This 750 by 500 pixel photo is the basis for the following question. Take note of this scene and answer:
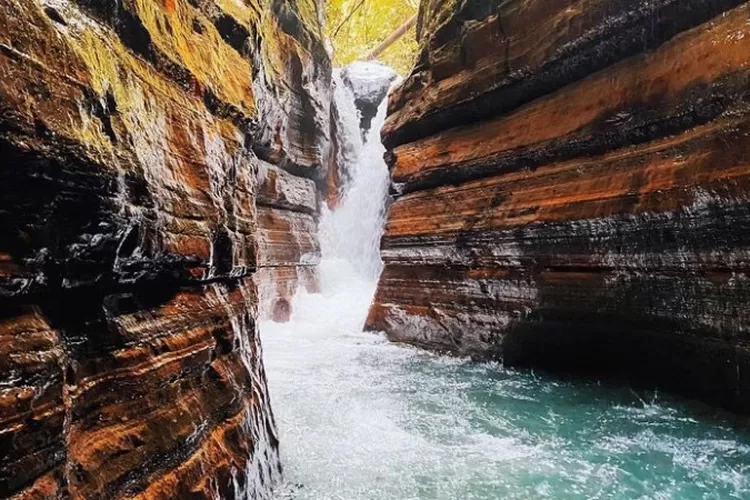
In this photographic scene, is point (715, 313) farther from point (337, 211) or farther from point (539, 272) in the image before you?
point (337, 211)

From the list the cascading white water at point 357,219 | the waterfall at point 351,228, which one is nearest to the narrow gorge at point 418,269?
the waterfall at point 351,228

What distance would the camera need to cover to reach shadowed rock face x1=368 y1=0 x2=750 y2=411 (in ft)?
16.0

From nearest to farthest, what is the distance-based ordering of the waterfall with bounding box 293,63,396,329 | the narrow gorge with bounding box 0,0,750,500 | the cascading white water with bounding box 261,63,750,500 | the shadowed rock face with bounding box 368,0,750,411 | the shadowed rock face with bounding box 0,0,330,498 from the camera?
the shadowed rock face with bounding box 0,0,330,498
the narrow gorge with bounding box 0,0,750,500
the cascading white water with bounding box 261,63,750,500
the shadowed rock face with bounding box 368,0,750,411
the waterfall with bounding box 293,63,396,329

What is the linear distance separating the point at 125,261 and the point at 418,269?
6802mm

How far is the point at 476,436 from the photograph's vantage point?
4.68m

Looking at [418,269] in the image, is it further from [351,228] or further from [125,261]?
[351,228]

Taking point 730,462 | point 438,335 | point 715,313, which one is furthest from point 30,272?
point 438,335

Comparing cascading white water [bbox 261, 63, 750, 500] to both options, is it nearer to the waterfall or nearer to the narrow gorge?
the narrow gorge

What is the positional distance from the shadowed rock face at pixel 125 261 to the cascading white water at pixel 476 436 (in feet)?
3.05

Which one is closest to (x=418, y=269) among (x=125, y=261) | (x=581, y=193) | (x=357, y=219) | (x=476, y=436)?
(x=581, y=193)

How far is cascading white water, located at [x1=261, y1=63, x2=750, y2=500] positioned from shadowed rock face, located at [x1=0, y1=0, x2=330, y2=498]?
3.05 ft

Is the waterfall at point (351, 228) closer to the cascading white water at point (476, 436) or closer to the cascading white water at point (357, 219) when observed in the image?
the cascading white water at point (357, 219)


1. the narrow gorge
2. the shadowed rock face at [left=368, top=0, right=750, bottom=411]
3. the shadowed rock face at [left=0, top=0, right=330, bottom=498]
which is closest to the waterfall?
the narrow gorge

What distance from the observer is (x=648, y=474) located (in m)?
3.81
